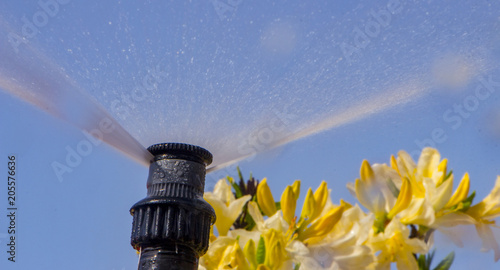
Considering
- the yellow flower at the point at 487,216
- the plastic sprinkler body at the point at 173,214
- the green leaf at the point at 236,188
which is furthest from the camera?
the green leaf at the point at 236,188

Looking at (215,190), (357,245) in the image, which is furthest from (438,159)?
(215,190)

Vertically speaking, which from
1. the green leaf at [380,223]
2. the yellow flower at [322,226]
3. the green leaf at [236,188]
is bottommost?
the yellow flower at [322,226]

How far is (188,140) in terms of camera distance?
1.05 meters

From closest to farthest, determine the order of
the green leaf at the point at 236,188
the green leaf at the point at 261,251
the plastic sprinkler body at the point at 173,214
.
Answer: the plastic sprinkler body at the point at 173,214 < the green leaf at the point at 261,251 < the green leaf at the point at 236,188

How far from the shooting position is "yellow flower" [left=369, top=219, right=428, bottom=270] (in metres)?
1.14

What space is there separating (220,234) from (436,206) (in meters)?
0.47

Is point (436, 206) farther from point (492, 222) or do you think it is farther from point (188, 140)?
point (188, 140)

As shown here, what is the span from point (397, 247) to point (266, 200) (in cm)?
28

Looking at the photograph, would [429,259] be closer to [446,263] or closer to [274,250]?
[446,263]

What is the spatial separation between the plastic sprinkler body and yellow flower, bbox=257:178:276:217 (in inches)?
10.3

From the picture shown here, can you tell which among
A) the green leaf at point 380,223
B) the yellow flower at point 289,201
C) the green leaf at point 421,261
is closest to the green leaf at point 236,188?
the yellow flower at point 289,201

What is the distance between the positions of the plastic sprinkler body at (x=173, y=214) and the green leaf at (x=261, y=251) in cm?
20

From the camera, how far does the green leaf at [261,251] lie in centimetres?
111

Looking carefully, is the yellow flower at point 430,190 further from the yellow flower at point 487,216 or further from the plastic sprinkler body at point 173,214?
the plastic sprinkler body at point 173,214
